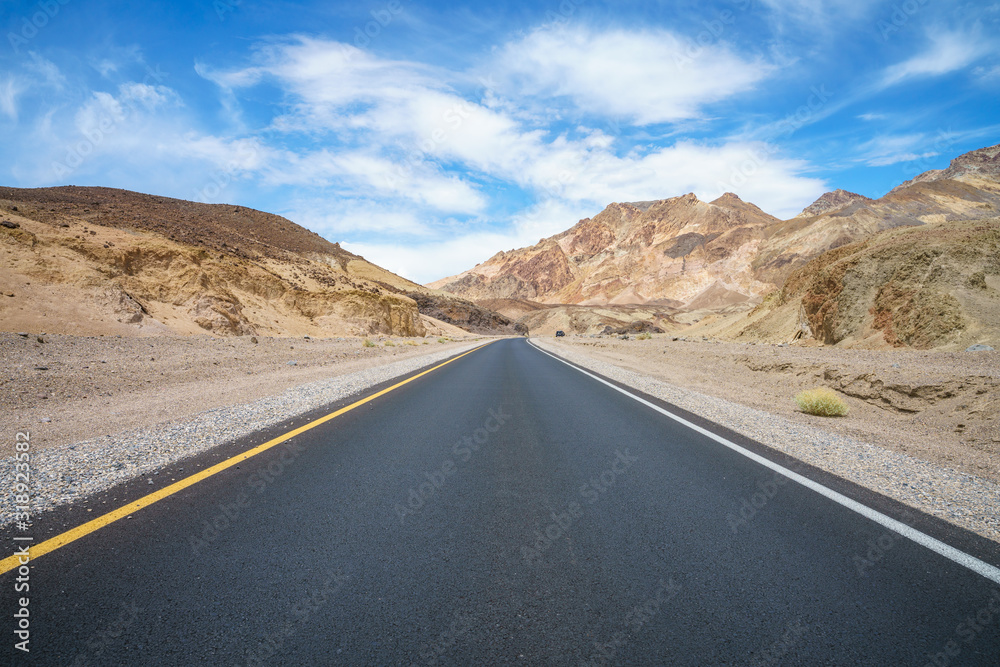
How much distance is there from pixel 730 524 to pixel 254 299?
36.3m

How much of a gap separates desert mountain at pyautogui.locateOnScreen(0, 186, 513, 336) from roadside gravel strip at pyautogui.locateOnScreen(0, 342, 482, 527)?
47.1ft

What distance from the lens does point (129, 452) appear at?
4742 mm

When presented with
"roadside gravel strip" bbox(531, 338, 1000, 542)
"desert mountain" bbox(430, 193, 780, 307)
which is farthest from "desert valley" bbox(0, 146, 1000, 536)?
"desert mountain" bbox(430, 193, 780, 307)

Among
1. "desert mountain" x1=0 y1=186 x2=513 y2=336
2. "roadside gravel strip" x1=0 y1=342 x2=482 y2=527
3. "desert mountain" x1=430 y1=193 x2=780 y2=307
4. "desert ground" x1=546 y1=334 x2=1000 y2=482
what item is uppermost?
"desert mountain" x1=430 y1=193 x2=780 y2=307

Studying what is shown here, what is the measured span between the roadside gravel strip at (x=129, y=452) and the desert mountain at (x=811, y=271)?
22.1 m

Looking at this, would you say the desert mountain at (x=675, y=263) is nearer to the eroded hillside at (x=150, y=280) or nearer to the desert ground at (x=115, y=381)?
the eroded hillside at (x=150, y=280)

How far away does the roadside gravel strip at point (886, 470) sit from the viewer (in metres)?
3.65

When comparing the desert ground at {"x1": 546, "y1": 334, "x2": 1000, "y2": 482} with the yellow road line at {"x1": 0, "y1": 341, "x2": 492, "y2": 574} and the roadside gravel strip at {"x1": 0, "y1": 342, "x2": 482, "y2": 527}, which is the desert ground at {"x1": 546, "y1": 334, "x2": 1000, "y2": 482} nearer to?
the yellow road line at {"x1": 0, "y1": 341, "x2": 492, "y2": 574}

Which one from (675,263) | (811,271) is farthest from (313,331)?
(675,263)

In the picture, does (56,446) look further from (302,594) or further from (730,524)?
(730,524)

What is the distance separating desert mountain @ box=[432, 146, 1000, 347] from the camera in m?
18.5

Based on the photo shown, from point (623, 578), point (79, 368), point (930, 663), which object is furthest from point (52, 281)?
point (930, 663)

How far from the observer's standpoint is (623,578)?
2514 mm

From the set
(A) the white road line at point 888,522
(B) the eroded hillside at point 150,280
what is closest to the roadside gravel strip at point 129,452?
(A) the white road line at point 888,522
